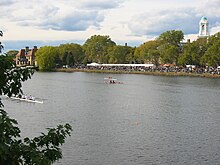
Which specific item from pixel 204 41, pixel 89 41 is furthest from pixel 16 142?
pixel 89 41

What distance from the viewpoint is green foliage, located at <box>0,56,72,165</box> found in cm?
589

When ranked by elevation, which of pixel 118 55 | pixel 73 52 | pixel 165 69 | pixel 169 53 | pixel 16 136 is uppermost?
pixel 73 52

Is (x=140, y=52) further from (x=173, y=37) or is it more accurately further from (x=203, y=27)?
(x=203, y=27)

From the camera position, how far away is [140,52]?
14462cm

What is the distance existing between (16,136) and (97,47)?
156 m

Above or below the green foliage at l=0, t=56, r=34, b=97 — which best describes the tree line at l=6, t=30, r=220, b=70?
above

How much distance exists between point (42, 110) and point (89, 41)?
129m

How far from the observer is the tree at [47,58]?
14700 centimetres

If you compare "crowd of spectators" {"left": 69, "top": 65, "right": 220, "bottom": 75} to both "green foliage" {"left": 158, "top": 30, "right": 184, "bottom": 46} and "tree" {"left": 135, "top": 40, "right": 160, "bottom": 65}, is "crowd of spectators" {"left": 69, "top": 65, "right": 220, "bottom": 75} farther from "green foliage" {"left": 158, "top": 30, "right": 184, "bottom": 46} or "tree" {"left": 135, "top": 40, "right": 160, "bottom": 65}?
"green foliage" {"left": 158, "top": 30, "right": 184, "bottom": 46}

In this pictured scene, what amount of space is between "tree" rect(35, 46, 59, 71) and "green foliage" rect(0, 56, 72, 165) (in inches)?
5524

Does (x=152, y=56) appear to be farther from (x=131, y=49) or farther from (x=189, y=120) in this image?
(x=189, y=120)

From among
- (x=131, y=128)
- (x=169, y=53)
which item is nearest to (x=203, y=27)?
(x=169, y=53)

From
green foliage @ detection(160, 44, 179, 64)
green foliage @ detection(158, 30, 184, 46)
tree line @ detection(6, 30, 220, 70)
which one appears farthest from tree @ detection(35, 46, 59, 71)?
green foliage @ detection(160, 44, 179, 64)

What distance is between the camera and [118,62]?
151 meters
